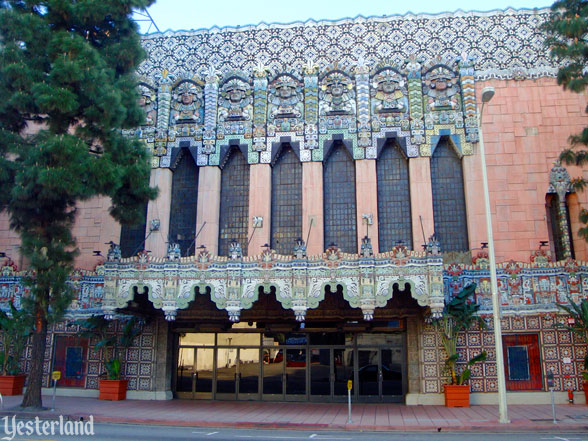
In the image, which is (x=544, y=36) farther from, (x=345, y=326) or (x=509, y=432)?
(x=509, y=432)

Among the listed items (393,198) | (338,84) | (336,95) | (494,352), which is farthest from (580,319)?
(338,84)

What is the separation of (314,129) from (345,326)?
354 inches

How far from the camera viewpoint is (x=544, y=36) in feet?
83.2

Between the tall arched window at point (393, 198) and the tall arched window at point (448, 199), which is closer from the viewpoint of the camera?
the tall arched window at point (448, 199)

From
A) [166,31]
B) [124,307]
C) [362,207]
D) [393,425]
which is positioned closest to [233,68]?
[166,31]

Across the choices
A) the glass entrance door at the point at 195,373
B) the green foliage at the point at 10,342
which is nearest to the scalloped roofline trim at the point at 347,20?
the green foliage at the point at 10,342

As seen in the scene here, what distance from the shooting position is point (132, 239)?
25.9m

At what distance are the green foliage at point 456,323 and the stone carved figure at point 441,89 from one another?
8.52m

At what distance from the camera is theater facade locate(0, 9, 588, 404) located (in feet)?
73.1

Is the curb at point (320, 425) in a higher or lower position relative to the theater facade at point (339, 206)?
lower

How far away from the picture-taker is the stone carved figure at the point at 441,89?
25.0 m

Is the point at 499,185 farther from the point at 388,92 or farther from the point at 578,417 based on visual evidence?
the point at 578,417

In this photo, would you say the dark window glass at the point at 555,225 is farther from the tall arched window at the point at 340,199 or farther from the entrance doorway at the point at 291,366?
the tall arched window at the point at 340,199

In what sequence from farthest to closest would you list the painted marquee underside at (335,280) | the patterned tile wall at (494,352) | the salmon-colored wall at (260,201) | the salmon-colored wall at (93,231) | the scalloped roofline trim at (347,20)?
1. the scalloped roofline trim at (347,20)
2. the salmon-colored wall at (93,231)
3. the salmon-colored wall at (260,201)
4. the patterned tile wall at (494,352)
5. the painted marquee underside at (335,280)
